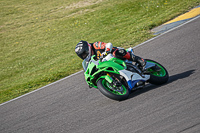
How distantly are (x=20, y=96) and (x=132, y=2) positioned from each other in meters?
12.7

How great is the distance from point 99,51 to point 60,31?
13155 millimetres

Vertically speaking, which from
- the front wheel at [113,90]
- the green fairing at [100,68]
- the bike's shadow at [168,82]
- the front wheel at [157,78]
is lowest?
the bike's shadow at [168,82]

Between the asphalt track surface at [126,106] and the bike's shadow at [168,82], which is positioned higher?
the asphalt track surface at [126,106]

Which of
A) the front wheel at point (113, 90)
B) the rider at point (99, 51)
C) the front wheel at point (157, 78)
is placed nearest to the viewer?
the front wheel at point (113, 90)

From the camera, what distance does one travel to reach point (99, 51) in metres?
6.97

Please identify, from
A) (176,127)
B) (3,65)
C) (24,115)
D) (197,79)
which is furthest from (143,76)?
(3,65)

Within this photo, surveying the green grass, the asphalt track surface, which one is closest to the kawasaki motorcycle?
the asphalt track surface

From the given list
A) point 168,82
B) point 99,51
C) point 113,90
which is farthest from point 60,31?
point 113,90

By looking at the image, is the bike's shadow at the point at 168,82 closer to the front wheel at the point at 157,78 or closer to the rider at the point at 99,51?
the front wheel at the point at 157,78

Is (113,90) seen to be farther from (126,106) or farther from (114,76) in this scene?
(126,106)

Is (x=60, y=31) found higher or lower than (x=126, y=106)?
higher

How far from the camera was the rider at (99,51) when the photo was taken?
6.75 metres

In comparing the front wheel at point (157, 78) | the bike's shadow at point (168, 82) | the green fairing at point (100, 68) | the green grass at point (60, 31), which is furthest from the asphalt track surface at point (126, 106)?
the green grass at point (60, 31)

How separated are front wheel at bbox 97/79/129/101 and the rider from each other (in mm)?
756
